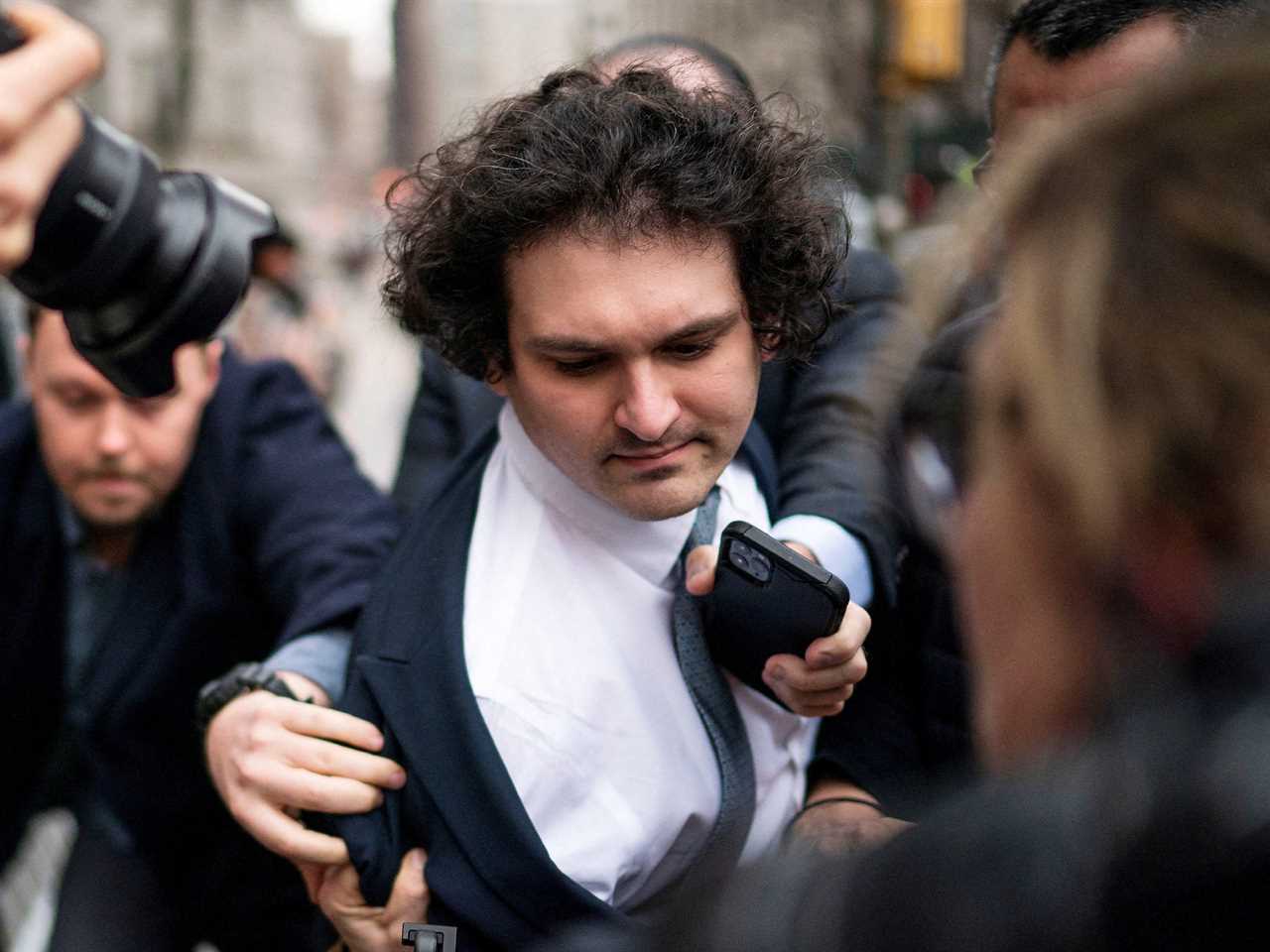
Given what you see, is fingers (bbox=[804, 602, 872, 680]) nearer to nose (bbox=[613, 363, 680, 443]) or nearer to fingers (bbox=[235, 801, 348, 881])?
nose (bbox=[613, 363, 680, 443])

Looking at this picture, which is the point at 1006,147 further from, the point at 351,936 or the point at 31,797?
the point at 31,797

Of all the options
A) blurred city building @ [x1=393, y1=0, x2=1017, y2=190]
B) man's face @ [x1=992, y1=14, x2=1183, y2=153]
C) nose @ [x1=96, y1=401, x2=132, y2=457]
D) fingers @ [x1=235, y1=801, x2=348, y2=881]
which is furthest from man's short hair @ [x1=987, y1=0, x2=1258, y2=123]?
nose @ [x1=96, y1=401, x2=132, y2=457]

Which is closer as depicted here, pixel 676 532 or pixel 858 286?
pixel 676 532

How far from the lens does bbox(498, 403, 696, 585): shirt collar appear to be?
5.55ft

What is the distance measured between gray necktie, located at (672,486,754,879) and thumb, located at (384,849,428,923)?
34 centimetres

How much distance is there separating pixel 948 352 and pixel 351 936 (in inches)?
43.2

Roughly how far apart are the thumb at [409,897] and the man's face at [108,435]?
1159mm

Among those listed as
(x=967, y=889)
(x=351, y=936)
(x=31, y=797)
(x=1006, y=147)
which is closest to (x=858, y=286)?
(x=1006, y=147)

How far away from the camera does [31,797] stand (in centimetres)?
274

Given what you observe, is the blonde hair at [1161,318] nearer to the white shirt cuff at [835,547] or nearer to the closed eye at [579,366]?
the closed eye at [579,366]

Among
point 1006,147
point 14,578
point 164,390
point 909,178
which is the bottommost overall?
point 909,178

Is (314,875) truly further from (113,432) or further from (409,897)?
(113,432)

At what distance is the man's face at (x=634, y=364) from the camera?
1587 millimetres

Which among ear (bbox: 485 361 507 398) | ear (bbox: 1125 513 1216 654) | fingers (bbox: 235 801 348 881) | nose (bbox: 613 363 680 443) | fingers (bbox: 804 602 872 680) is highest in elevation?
ear (bbox: 1125 513 1216 654)
